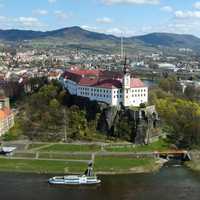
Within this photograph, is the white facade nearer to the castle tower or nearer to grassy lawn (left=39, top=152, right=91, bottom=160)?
the castle tower

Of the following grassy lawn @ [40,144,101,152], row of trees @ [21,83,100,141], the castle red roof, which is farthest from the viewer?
the castle red roof

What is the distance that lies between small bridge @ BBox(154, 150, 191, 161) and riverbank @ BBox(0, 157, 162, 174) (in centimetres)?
228

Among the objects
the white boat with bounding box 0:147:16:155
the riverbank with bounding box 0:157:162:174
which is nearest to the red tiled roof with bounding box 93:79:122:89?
the riverbank with bounding box 0:157:162:174

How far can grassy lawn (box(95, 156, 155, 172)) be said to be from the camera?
42.9 metres

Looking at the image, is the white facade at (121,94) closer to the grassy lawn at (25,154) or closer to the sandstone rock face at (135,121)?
the sandstone rock face at (135,121)

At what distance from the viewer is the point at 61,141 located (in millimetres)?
49625

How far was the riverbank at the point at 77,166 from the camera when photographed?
4231 cm

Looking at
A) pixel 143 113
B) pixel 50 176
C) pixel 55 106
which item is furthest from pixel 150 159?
pixel 55 106

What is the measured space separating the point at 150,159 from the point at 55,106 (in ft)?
42.5

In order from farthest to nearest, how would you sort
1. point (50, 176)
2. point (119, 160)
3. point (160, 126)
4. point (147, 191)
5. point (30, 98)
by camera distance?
point (30, 98) < point (160, 126) < point (119, 160) < point (50, 176) < point (147, 191)

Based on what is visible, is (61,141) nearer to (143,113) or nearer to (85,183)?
(143,113)

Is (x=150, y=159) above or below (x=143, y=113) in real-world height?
below

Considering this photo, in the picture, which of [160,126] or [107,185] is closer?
[107,185]

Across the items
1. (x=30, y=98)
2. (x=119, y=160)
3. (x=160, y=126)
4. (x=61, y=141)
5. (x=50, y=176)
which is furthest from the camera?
(x=30, y=98)
